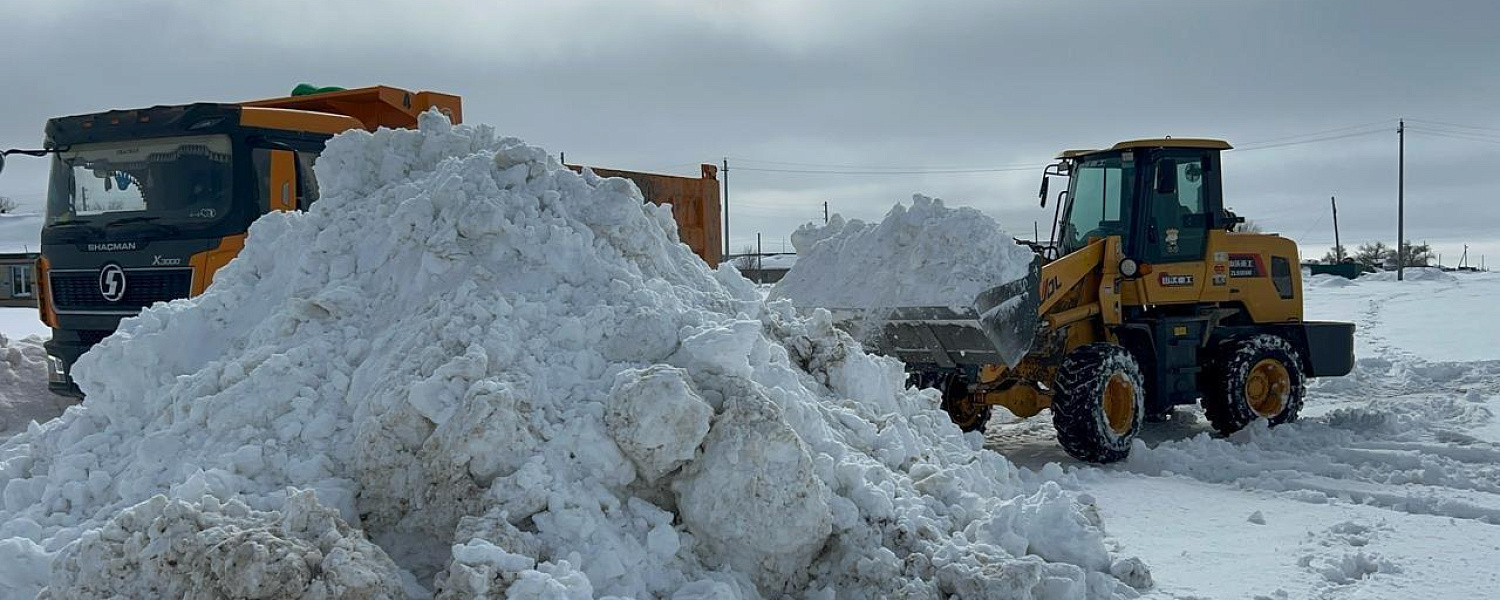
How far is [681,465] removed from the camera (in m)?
4.43

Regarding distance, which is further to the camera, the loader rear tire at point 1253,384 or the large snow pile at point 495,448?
the loader rear tire at point 1253,384

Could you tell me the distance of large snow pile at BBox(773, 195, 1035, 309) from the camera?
8.28m

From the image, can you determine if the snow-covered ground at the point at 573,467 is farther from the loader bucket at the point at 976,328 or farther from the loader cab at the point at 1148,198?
the loader cab at the point at 1148,198

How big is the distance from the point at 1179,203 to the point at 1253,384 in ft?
5.72

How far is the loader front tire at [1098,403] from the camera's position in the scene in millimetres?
8250

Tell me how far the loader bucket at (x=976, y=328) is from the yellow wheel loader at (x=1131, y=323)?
0.01 meters

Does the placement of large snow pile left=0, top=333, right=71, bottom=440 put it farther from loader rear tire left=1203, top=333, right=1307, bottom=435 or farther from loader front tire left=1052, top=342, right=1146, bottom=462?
loader rear tire left=1203, top=333, right=1307, bottom=435

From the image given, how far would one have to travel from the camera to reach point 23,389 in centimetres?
1034

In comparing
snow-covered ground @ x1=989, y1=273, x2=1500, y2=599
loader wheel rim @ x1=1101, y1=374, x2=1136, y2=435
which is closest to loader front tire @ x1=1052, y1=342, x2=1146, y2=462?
loader wheel rim @ x1=1101, y1=374, x2=1136, y2=435

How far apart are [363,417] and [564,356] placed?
0.81 m

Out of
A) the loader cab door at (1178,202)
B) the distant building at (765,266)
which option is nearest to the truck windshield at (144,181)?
the loader cab door at (1178,202)

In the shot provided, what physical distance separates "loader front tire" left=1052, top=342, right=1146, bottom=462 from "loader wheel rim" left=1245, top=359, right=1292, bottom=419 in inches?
70.1

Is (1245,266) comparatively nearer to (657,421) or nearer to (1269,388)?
(1269,388)

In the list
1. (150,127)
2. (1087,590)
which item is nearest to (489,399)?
(1087,590)
